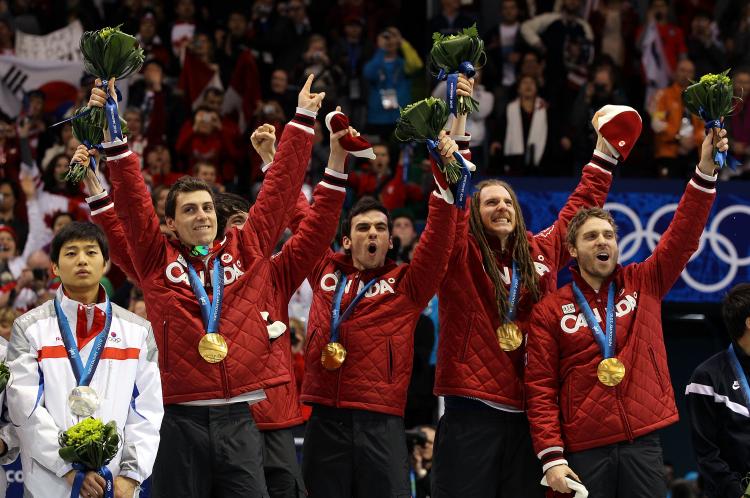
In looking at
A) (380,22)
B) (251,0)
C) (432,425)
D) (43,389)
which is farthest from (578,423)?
(251,0)

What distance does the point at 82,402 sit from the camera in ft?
18.7

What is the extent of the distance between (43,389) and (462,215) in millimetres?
2132

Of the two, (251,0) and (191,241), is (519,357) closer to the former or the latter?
(191,241)

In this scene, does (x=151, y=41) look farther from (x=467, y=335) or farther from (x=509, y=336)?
(x=509, y=336)

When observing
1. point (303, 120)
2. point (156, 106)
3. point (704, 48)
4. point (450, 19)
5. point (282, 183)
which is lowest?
point (282, 183)

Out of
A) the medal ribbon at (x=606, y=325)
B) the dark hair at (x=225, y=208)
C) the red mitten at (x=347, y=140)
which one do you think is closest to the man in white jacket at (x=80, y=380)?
the dark hair at (x=225, y=208)

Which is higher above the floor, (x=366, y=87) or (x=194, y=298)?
(x=366, y=87)

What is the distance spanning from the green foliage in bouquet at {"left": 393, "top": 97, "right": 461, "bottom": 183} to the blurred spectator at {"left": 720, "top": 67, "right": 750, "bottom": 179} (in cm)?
619

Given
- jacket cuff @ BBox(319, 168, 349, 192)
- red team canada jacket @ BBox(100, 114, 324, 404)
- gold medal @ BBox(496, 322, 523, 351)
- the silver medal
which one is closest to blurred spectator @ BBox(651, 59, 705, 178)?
gold medal @ BBox(496, 322, 523, 351)

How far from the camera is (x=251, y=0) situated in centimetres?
1583

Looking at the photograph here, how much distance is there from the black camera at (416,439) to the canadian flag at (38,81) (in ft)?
22.7

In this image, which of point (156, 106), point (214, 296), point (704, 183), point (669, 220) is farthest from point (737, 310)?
point (156, 106)

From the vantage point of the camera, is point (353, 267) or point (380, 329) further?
point (353, 267)

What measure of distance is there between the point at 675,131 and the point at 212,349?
7.34 meters
